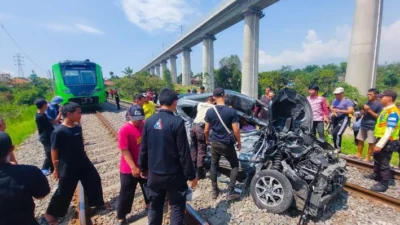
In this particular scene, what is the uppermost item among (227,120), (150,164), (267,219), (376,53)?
(376,53)

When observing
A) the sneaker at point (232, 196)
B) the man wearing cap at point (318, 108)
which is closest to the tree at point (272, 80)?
the man wearing cap at point (318, 108)

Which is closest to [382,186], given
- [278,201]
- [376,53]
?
[278,201]

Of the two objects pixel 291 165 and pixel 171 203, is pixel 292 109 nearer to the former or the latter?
pixel 291 165

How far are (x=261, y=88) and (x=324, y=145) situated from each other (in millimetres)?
44882

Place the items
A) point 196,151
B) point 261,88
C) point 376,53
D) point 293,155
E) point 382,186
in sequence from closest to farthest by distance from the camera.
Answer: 1. point 293,155
2. point 382,186
3. point 196,151
4. point 376,53
5. point 261,88

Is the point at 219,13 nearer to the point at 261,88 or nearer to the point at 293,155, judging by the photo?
the point at 261,88

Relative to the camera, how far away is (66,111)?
10.2 feet

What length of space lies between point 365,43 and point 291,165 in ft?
52.0

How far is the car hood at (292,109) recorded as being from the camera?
4.30 metres

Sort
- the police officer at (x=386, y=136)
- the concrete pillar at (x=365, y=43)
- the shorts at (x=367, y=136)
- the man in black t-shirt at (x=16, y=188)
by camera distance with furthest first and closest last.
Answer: the concrete pillar at (x=365, y=43) → the shorts at (x=367, y=136) → the police officer at (x=386, y=136) → the man in black t-shirt at (x=16, y=188)

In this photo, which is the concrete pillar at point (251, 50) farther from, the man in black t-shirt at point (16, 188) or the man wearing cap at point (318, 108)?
the man in black t-shirt at point (16, 188)

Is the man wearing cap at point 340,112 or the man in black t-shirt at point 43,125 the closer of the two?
the man in black t-shirt at point 43,125

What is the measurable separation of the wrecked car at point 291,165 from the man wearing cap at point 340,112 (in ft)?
8.94

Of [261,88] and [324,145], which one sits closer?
[324,145]
